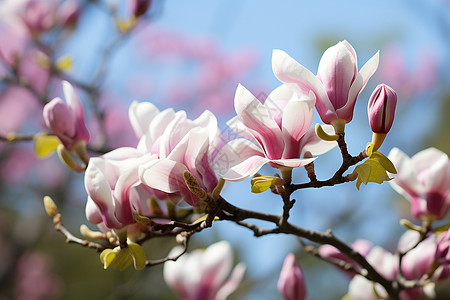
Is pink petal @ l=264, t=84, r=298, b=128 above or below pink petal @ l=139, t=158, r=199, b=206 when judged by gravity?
above

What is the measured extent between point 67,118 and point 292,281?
55 cm

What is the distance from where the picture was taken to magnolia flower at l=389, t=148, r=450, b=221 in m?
0.93

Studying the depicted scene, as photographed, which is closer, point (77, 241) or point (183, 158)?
point (183, 158)

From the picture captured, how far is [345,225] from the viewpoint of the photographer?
287 cm

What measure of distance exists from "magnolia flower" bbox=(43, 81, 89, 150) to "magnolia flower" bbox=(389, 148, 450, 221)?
62 centimetres

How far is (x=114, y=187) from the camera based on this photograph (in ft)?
2.58

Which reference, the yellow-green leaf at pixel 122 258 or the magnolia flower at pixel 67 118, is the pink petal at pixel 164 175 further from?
the magnolia flower at pixel 67 118

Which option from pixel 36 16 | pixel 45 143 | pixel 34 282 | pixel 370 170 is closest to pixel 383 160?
pixel 370 170

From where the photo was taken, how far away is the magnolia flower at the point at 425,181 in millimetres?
931

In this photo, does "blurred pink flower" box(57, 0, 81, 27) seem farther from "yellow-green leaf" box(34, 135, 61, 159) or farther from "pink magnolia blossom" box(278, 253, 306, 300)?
"pink magnolia blossom" box(278, 253, 306, 300)

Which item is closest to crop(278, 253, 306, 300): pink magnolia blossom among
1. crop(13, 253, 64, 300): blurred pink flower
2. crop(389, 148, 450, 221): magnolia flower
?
crop(389, 148, 450, 221): magnolia flower

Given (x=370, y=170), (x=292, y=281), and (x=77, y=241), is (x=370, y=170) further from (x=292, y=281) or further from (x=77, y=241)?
(x=77, y=241)

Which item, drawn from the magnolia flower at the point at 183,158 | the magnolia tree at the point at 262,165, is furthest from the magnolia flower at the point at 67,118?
the magnolia flower at the point at 183,158

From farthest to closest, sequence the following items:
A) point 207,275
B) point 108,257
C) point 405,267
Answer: point 207,275 < point 405,267 < point 108,257
